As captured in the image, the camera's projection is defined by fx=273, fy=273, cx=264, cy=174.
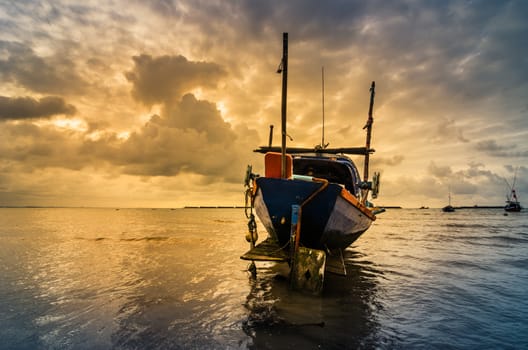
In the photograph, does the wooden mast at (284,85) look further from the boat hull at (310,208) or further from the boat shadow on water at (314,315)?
the boat shadow on water at (314,315)

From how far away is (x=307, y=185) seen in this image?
22.3 feet

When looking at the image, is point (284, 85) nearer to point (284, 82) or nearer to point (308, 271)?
point (284, 82)

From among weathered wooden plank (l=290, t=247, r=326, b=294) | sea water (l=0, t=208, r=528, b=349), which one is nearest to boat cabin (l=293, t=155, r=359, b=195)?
sea water (l=0, t=208, r=528, b=349)

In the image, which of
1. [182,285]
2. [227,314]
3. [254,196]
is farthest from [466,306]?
[182,285]

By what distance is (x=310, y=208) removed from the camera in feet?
23.1

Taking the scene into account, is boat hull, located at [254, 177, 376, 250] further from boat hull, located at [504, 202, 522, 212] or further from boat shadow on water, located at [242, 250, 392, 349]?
boat hull, located at [504, 202, 522, 212]

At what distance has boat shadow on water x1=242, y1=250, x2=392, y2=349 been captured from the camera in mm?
4090

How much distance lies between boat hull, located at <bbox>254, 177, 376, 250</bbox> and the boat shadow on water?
4.43 feet

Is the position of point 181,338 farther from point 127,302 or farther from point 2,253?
point 2,253

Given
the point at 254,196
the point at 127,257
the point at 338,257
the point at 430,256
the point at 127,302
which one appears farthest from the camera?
the point at 430,256

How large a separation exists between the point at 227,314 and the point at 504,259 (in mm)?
13464

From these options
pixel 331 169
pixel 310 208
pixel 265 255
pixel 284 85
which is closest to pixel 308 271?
pixel 265 255

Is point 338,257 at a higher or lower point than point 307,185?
lower

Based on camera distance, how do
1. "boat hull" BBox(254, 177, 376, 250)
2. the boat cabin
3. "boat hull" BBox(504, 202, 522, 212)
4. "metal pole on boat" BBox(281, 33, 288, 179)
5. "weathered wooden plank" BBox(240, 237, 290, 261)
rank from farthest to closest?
"boat hull" BBox(504, 202, 522, 212)
the boat cabin
"metal pole on boat" BBox(281, 33, 288, 179)
"boat hull" BBox(254, 177, 376, 250)
"weathered wooden plank" BBox(240, 237, 290, 261)
